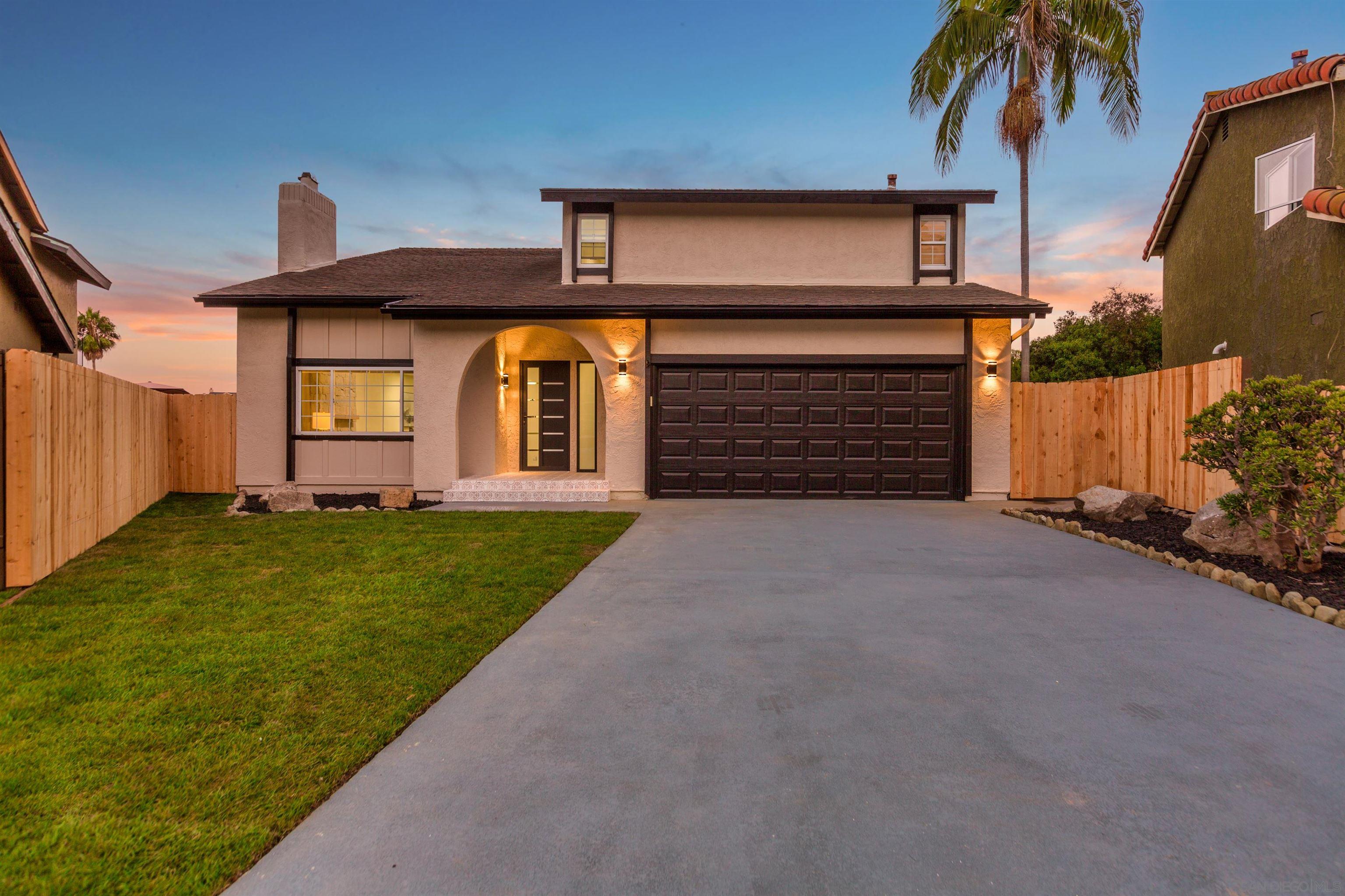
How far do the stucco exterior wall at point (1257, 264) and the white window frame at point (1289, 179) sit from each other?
0.24 ft

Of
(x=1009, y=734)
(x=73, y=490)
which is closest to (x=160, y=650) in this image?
(x=73, y=490)

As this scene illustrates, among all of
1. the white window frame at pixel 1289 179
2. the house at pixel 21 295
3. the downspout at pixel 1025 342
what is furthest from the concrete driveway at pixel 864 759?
the white window frame at pixel 1289 179

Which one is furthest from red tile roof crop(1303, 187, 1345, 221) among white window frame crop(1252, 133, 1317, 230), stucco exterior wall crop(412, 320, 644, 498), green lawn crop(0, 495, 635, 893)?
green lawn crop(0, 495, 635, 893)

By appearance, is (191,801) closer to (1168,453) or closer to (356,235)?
(1168,453)

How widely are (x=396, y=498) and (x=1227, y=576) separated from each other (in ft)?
32.5

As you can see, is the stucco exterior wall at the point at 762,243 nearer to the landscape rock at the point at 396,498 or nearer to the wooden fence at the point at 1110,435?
the wooden fence at the point at 1110,435

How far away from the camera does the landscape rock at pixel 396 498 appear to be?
30.0ft

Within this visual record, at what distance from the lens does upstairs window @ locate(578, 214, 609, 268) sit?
419 inches

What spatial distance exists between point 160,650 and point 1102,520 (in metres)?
9.11

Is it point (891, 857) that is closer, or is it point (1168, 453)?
point (891, 857)

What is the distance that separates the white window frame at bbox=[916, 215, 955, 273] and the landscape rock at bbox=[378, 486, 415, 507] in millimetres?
9648

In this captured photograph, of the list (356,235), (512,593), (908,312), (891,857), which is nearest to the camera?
(891,857)

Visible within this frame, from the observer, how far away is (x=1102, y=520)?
7.21m

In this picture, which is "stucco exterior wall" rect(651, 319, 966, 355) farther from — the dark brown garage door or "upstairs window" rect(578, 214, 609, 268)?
"upstairs window" rect(578, 214, 609, 268)
